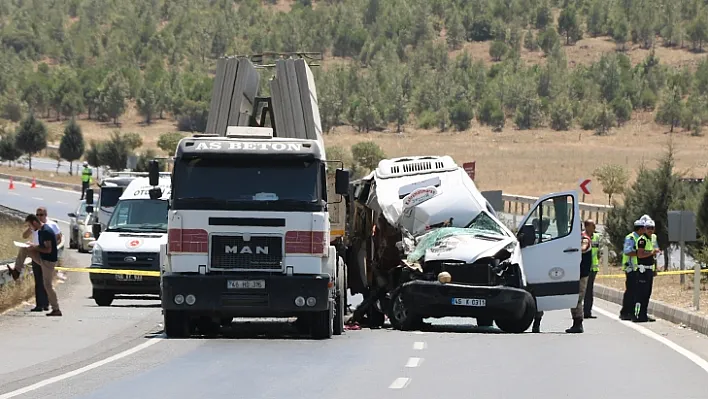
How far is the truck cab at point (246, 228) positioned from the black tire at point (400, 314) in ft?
8.05

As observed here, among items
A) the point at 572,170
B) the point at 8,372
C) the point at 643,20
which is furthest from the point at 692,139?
the point at 8,372

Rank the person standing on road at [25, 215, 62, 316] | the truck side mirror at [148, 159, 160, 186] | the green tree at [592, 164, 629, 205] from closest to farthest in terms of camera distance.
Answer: the truck side mirror at [148, 159, 160, 186], the person standing on road at [25, 215, 62, 316], the green tree at [592, 164, 629, 205]

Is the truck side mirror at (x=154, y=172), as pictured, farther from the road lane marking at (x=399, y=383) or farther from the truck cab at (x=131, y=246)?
the truck cab at (x=131, y=246)

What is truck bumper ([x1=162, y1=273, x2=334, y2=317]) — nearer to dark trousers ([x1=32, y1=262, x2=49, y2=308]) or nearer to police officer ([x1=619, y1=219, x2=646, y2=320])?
dark trousers ([x1=32, y1=262, x2=49, y2=308])

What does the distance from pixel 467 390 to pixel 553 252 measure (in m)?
8.83

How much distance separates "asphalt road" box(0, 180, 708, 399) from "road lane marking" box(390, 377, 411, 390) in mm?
18

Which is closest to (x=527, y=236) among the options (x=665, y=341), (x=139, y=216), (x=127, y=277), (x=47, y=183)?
(x=665, y=341)

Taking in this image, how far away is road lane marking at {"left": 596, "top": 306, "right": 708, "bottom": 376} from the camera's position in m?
17.2

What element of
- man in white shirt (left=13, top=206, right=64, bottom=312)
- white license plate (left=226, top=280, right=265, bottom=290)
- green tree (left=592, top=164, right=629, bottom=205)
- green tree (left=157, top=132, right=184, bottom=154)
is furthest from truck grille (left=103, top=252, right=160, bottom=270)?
green tree (left=157, top=132, right=184, bottom=154)

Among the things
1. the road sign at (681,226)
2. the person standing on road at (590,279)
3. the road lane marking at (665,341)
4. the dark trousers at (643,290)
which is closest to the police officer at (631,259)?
the dark trousers at (643,290)

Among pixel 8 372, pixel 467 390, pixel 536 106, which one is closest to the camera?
pixel 467 390

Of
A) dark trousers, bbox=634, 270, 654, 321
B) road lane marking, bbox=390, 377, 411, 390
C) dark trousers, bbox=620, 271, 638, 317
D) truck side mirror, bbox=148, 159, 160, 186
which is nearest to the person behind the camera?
road lane marking, bbox=390, 377, 411, 390

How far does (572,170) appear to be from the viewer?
353 ft

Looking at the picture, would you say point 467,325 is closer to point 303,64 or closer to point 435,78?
point 303,64
